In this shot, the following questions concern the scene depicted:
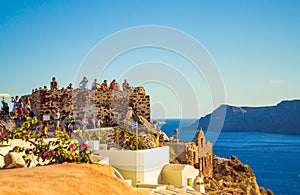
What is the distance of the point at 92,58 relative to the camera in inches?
559

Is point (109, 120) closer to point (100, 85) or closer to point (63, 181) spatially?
point (100, 85)

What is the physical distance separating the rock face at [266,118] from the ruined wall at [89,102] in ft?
309

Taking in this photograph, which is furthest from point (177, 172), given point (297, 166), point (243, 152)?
point (243, 152)

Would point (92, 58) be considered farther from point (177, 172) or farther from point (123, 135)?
point (177, 172)

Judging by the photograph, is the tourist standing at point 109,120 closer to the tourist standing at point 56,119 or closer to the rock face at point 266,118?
the tourist standing at point 56,119

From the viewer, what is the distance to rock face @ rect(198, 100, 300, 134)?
110 metres

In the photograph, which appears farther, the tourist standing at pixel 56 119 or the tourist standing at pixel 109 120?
the tourist standing at pixel 109 120

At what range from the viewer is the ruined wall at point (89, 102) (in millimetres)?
14953

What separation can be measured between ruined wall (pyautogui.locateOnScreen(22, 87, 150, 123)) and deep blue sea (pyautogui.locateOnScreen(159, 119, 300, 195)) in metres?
4.55

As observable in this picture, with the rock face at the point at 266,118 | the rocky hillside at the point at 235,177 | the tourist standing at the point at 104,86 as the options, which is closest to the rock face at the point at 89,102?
the tourist standing at the point at 104,86

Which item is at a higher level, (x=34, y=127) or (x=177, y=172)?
(x=34, y=127)

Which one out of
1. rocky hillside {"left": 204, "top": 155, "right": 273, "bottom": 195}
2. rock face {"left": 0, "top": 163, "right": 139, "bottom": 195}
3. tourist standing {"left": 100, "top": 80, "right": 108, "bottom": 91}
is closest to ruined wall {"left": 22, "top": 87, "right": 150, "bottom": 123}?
tourist standing {"left": 100, "top": 80, "right": 108, "bottom": 91}

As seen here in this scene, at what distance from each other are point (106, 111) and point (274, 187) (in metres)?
45.0

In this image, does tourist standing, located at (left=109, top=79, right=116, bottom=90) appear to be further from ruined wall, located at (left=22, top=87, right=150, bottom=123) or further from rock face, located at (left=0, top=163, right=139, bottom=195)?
rock face, located at (left=0, top=163, right=139, bottom=195)
